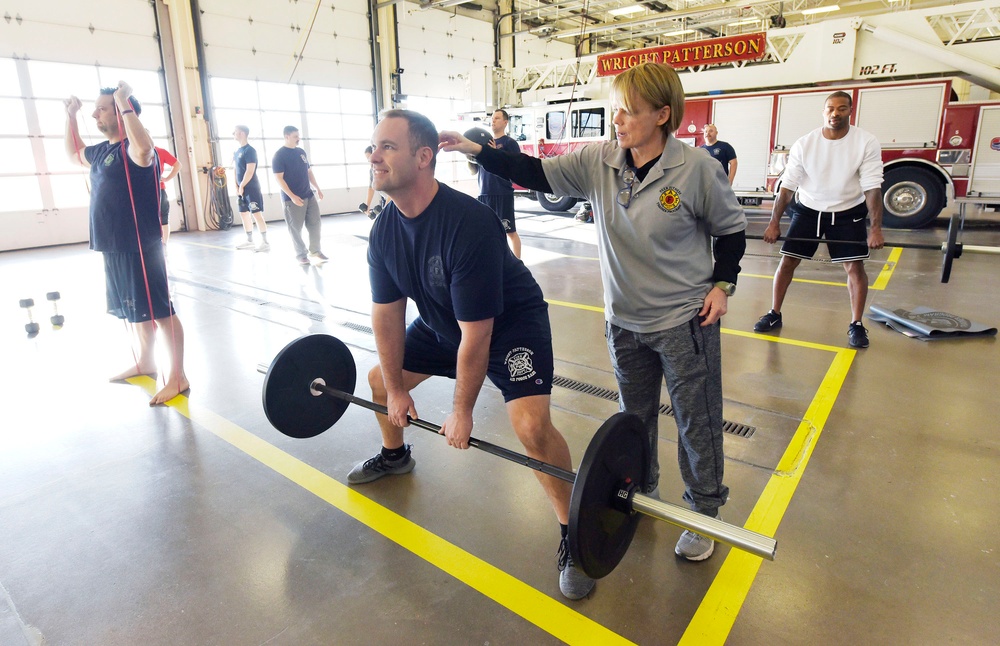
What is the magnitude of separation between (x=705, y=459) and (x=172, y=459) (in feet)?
8.66

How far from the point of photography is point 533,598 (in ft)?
6.91

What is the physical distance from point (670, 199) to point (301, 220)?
22.5 feet

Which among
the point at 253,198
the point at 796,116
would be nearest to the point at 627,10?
the point at 796,116

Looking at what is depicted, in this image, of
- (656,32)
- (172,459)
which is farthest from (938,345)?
(656,32)

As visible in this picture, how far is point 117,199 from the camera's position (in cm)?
355

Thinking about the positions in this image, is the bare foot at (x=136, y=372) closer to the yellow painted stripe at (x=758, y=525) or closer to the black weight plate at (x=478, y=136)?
the black weight plate at (x=478, y=136)

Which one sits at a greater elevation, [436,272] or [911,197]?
[436,272]

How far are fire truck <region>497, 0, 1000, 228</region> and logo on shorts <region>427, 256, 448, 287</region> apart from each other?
7.01 m

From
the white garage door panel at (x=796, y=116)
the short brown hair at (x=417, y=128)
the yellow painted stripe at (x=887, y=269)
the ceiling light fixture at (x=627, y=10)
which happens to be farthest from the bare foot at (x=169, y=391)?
the ceiling light fixture at (x=627, y=10)

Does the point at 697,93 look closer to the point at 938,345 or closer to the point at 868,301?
the point at 868,301

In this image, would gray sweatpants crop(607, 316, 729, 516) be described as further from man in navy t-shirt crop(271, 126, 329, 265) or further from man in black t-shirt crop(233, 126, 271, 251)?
man in black t-shirt crop(233, 126, 271, 251)

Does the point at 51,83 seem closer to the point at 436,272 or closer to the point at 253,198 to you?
the point at 253,198

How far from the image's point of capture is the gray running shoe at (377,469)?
2.87 metres

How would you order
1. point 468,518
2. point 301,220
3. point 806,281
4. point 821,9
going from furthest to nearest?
point 821,9 < point 301,220 < point 806,281 < point 468,518
